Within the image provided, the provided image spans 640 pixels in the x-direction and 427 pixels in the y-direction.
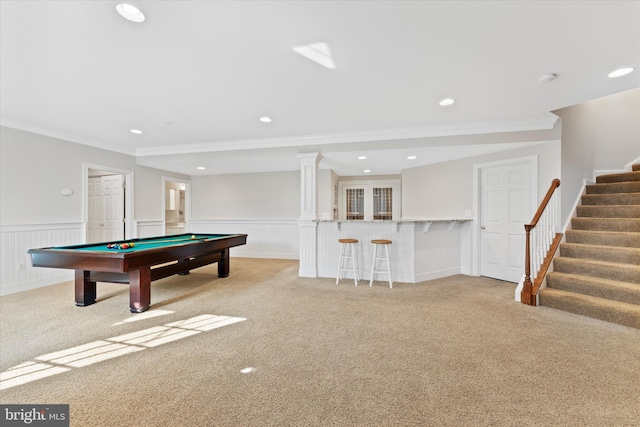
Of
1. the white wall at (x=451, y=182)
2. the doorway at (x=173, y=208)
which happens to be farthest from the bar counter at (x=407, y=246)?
the doorway at (x=173, y=208)

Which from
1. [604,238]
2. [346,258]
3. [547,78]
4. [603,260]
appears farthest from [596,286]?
[346,258]

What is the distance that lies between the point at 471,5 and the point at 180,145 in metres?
5.11

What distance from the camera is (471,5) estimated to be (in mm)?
1725

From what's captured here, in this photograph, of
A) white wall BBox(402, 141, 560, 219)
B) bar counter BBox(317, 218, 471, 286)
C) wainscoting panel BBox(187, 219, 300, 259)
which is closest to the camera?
white wall BBox(402, 141, 560, 219)

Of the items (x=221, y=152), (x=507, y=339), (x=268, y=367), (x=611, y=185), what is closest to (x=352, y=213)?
(x=221, y=152)

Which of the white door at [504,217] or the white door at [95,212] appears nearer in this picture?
the white door at [504,217]

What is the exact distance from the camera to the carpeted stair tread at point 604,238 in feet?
11.1

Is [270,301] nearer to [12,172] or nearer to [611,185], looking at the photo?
[12,172]

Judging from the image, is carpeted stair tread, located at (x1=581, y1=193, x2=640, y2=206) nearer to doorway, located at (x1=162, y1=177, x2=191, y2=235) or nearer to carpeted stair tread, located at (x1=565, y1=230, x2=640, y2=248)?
carpeted stair tread, located at (x1=565, y1=230, x2=640, y2=248)

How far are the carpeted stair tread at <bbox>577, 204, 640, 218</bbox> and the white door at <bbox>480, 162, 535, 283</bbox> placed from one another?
0.76 m

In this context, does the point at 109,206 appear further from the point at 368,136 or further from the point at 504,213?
the point at 504,213

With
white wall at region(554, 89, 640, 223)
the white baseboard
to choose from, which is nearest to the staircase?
white wall at region(554, 89, 640, 223)

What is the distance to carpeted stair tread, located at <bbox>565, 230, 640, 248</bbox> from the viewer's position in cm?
338

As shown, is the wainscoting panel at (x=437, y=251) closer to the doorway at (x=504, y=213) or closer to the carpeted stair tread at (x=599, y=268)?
the doorway at (x=504, y=213)
